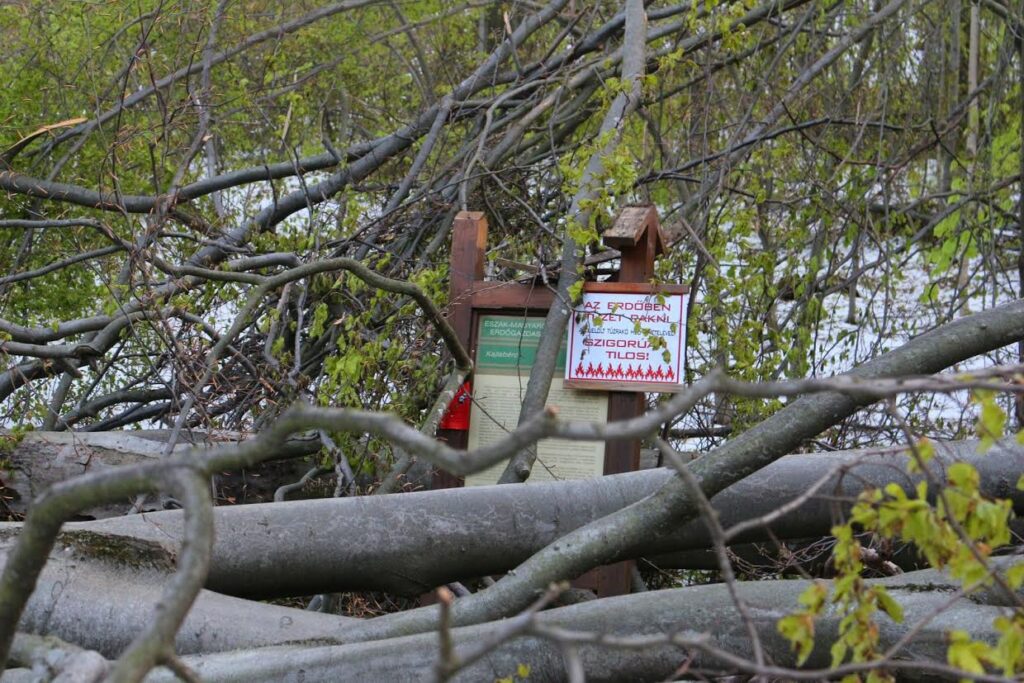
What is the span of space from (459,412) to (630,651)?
A: 7.11ft

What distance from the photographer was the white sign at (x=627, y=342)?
16.8 ft

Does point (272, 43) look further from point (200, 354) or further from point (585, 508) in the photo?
point (585, 508)

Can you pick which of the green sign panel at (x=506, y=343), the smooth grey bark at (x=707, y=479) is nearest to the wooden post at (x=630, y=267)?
the green sign panel at (x=506, y=343)

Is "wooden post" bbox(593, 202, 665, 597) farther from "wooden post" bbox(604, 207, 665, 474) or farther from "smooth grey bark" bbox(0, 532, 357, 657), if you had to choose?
"smooth grey bark" bbox(0, 532, 357, 657)

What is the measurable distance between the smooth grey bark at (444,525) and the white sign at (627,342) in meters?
0.87

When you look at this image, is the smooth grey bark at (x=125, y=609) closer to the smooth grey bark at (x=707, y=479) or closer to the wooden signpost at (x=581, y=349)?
the smooth grey bark at (x=707, y=479)

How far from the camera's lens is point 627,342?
5.18 meters

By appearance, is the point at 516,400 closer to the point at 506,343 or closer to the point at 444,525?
the point at 506,343

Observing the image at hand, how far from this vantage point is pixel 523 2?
8.12 metres

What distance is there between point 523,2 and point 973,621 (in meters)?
5.74

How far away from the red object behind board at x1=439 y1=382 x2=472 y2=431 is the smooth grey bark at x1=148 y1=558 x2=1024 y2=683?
1.89m

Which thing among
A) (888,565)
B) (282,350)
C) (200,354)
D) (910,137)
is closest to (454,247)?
(200,354)

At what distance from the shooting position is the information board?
16.9 feet

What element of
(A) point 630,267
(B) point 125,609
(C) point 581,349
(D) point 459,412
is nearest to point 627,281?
(A) point 630,267
